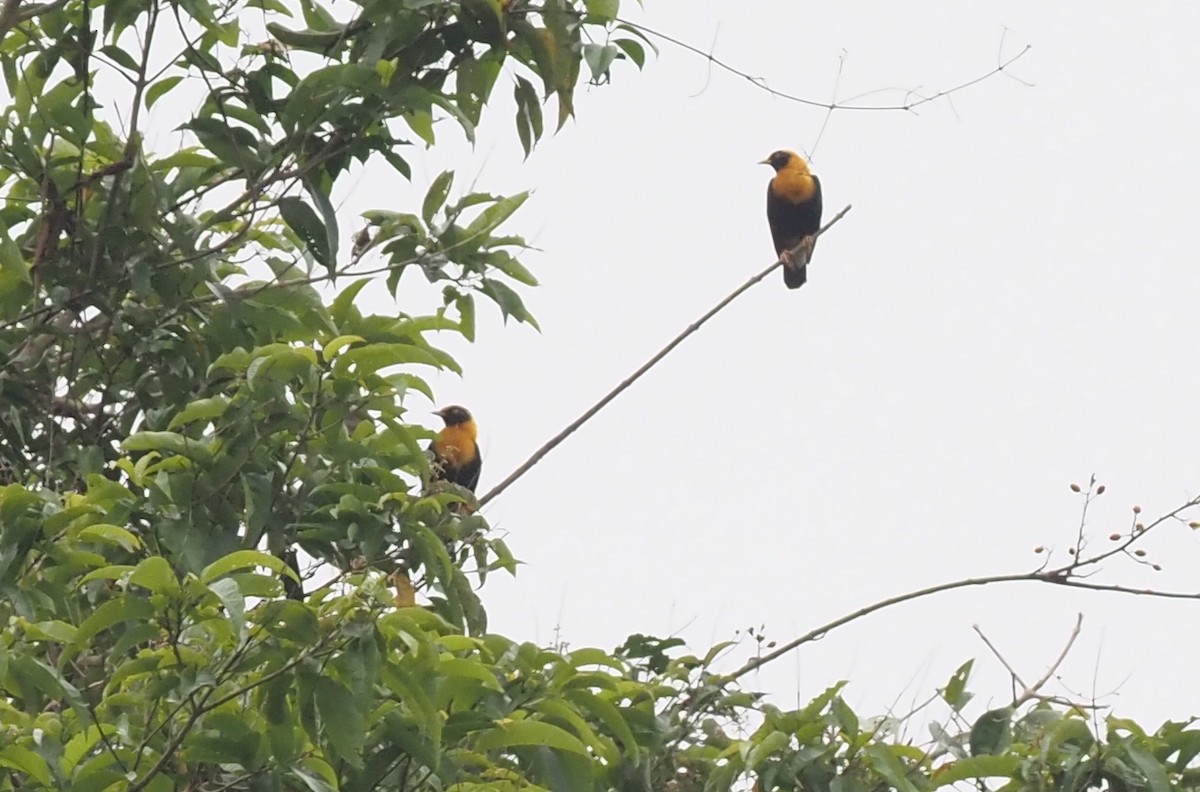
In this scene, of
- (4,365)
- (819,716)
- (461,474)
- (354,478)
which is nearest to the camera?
(819,716)

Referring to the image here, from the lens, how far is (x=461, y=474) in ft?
21.8

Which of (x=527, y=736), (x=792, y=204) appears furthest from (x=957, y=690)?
(x=792, y=204)

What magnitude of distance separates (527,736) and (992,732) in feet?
2.99

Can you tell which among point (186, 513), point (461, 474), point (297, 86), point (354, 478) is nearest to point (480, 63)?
point (297, 86)

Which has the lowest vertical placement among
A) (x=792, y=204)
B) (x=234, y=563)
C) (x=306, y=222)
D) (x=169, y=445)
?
(x=234, y=563)

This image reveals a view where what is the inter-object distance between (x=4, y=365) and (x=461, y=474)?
141 inches

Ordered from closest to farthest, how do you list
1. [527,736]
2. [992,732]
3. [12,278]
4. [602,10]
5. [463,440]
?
[527,736]
[992,732]
[602,10]
[12,278]
[463,440]

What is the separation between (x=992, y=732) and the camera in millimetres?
2699

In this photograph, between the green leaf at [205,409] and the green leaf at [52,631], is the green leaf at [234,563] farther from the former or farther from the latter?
the green leaf at [205,409]

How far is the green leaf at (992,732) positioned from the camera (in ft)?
8.80

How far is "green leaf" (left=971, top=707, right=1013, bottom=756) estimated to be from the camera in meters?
2.68

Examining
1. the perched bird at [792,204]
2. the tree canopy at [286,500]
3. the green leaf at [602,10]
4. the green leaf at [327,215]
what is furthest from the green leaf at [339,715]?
the perched bird at [792,204]

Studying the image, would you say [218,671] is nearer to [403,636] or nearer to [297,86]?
[403,636]

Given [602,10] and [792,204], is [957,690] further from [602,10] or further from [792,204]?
[792,204]
